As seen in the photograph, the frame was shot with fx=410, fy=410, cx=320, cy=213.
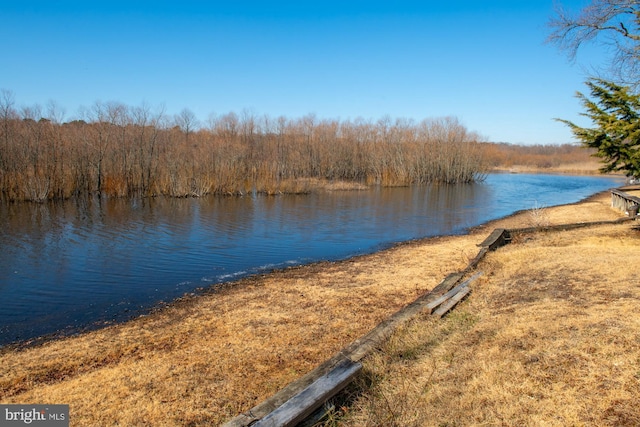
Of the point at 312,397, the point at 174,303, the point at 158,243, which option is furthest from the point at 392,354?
the point at 158,243

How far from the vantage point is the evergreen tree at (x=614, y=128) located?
10055 millimetres

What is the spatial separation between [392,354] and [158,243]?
13.8 metres

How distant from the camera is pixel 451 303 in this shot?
717cm

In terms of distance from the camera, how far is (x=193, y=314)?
877 cm

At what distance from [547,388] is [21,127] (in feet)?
109

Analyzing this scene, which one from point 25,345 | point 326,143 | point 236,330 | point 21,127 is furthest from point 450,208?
point 21,127

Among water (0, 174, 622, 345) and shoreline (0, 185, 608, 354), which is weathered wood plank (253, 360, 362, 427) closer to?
shoreline (0, 185, 608, 354)

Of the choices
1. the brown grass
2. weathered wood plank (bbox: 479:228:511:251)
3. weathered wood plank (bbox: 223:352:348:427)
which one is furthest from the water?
the brown grass

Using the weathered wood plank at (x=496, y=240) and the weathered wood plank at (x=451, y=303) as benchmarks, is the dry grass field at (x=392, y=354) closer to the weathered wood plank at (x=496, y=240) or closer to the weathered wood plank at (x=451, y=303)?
the weathered wood plank at (x=451, y=303)

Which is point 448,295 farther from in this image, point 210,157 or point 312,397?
point 210,157

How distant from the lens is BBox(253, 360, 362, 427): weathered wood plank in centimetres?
357

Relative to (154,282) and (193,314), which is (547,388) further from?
(154,282)

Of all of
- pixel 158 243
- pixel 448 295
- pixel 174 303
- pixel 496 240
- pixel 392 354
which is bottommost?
pixel 174 303

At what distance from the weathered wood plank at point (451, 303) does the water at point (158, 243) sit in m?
6.63
